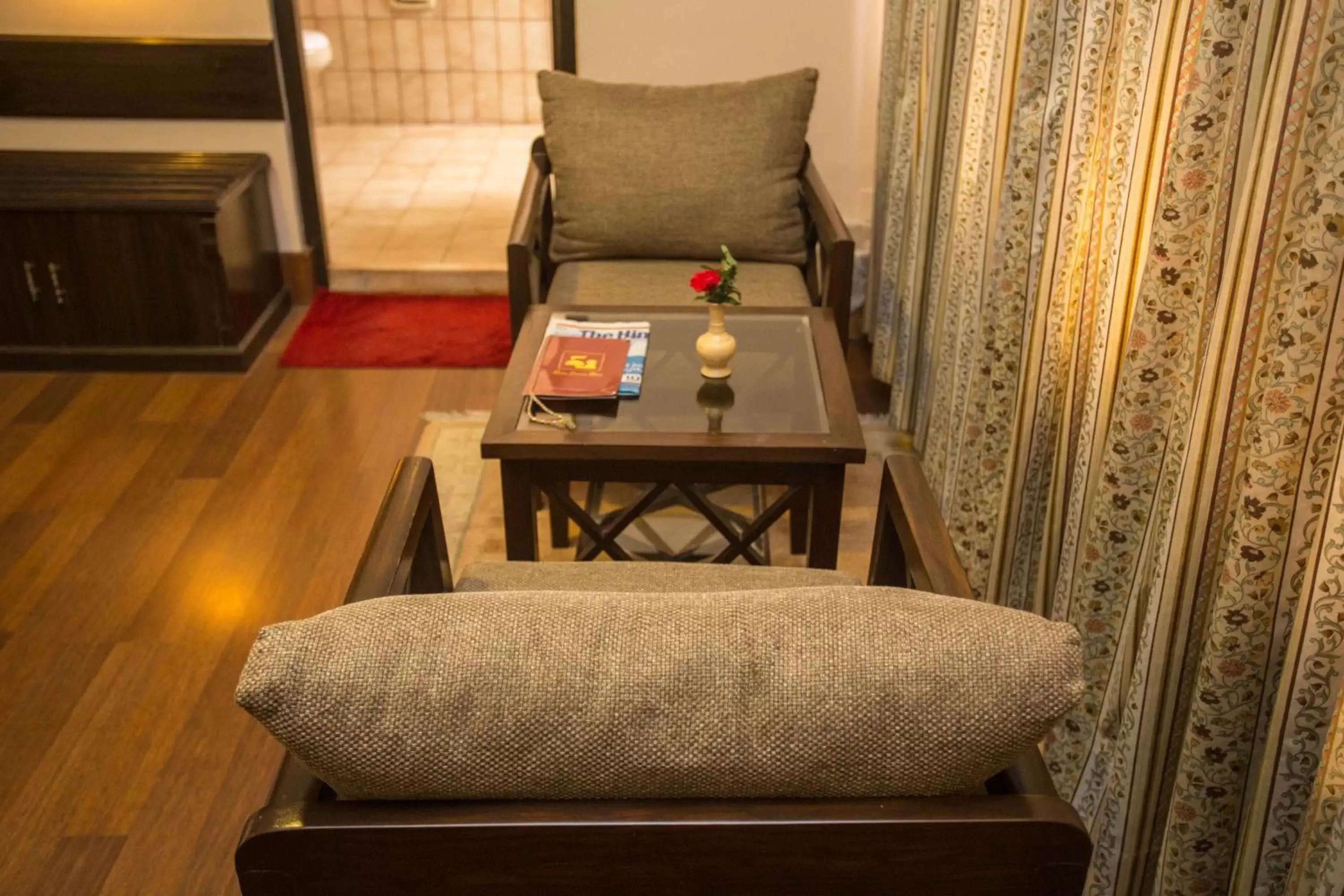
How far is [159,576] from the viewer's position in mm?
2670

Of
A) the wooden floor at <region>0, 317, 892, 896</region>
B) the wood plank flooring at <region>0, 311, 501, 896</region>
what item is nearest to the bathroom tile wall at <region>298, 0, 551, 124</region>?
the wood plank flooring at <region>0, 311, 501, 896</region>

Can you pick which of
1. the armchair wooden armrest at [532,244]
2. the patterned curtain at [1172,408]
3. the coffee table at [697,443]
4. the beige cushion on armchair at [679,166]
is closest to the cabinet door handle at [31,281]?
the armchair wooden armrest at [532,244]

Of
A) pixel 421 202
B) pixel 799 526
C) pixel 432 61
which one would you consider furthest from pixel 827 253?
pixel 432 61

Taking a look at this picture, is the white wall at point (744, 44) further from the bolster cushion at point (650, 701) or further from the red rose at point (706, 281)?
the bolster cushion at point (650, 701)

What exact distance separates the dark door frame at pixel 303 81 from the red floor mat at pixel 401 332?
275mm

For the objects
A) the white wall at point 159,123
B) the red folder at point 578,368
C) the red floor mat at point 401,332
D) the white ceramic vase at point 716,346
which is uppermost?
the white wall at point 159,123

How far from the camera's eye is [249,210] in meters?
3.80

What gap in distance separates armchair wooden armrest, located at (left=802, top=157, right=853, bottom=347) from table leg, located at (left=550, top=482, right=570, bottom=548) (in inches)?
28.4

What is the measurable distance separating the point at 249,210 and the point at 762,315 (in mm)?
1911

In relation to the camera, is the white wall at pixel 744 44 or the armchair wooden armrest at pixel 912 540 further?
the white wall at pixel 744 44

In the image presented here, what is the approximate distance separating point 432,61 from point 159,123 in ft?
8.39

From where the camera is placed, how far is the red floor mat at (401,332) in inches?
147

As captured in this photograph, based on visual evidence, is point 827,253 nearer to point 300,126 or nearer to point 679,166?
point 679,166

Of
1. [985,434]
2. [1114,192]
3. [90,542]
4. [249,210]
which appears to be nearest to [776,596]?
[1114,192]
